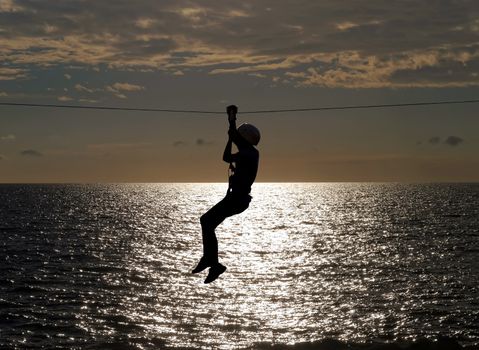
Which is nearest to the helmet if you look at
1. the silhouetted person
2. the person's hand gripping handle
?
the silhouetted person

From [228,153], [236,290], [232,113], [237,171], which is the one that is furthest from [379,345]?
[232,113]

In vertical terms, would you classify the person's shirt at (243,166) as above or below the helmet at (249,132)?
below

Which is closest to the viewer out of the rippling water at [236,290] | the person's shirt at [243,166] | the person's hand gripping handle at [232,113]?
the person's hand gripping handle at [232,113]

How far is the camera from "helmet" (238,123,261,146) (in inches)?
547

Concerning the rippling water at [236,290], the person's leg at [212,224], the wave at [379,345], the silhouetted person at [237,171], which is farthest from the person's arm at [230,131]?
the rippling water at [236,290]

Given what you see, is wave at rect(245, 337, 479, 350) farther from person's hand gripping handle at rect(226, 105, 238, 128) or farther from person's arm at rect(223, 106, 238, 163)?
person's hand gripping handle at rect(226, 105, 238, 128)

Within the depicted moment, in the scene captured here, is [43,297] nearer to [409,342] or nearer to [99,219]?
[409,342]

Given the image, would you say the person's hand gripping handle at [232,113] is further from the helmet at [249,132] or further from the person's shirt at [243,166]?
the person's shirt at [243,166]

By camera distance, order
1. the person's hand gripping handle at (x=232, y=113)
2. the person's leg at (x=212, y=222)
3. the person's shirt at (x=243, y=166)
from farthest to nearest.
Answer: the person's leg at (x=212, y=222)
the person's shirt at (x=243, y=166)
the person's hand gripping handle at (x=232, y=113)

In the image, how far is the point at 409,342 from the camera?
45156 millimetres

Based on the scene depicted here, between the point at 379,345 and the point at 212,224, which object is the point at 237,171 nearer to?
the point at 212,224

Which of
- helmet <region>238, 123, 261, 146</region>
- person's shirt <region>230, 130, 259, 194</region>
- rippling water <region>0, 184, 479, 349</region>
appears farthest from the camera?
rippling water <region>0, 184, 479, 349</region>

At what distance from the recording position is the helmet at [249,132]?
13.9m

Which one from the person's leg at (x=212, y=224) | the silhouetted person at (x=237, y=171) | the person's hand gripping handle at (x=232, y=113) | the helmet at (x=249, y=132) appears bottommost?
the person's leg at (x=212, y=224)
